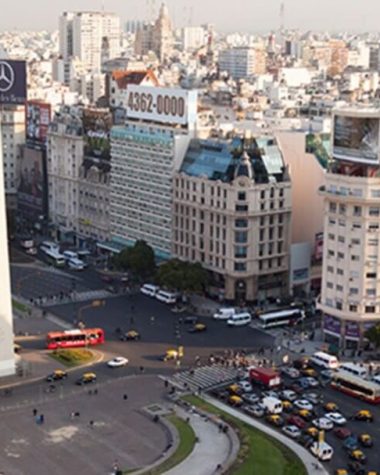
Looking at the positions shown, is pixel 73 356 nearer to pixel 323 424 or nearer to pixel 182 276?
pixel 182 276

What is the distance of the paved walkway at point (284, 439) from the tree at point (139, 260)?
105 feet

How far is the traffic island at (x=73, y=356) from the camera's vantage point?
7888 cm

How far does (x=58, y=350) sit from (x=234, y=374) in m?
14.6

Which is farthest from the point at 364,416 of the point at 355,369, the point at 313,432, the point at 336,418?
the point at 355,369

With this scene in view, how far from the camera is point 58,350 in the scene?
81562 mm

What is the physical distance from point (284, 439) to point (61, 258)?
55808 millimetres

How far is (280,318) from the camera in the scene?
297 ft

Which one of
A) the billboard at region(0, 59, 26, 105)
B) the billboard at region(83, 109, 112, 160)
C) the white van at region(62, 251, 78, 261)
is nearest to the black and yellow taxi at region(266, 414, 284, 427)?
the billboard at region(0, 59, 26, 105)

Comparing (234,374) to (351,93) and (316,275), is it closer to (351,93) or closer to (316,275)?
(316,275)

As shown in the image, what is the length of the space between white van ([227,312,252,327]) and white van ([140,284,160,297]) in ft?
38.4

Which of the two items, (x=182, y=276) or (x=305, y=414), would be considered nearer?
(x=305, y=414)

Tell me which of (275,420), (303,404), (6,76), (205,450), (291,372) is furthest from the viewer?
(6,76)

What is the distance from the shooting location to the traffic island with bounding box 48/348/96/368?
7888 cm

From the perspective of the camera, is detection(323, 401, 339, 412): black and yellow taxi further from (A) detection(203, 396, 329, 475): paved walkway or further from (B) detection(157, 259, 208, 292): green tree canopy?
(B) detection(157, 259, 208, 292): green tree canopy
